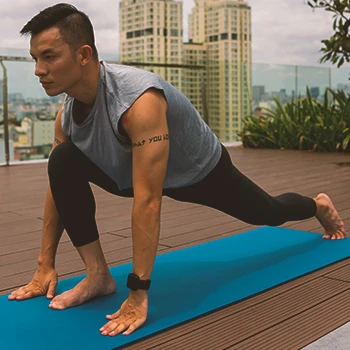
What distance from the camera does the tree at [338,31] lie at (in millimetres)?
6398

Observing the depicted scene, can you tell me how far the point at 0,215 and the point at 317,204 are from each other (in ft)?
5.88

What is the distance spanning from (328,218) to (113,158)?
3.89 ft

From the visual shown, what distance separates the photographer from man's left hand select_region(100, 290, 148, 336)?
1.52 m

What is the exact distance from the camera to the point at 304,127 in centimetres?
718

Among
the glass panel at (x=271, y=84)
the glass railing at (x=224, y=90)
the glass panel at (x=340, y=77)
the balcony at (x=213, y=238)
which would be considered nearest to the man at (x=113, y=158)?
the balcony at (x=213, y=238)

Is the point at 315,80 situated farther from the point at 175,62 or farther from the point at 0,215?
the point at 0,215

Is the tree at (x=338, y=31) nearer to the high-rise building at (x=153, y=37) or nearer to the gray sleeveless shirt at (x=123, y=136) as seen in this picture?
the high-rise building at (x=153, y=37)

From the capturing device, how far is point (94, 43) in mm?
1607

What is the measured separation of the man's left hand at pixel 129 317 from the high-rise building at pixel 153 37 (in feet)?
18.1

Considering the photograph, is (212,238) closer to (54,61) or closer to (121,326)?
(121,326)

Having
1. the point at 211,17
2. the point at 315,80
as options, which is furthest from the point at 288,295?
the point at 211,17

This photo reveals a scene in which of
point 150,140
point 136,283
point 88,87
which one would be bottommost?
point 136,283

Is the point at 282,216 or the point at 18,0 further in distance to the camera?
the point at 18,0

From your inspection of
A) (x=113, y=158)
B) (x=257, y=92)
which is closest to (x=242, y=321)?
(x=113, y=158)
